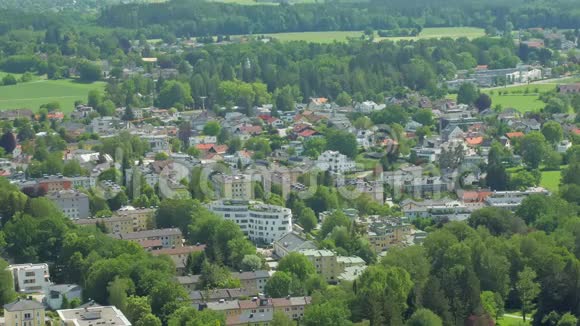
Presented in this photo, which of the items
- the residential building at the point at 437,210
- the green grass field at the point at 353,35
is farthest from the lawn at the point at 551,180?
the green grass field at the point at 353,35

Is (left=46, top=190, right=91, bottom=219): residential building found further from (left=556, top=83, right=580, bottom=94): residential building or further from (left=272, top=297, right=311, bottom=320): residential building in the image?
(left=556, top=83, right=580, bottom=94): residential building

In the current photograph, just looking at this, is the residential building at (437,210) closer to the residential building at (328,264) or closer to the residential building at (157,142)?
the residential building at (328,264)

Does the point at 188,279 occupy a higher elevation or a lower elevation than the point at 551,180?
higher

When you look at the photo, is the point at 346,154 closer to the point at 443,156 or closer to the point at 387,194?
the point at 443,156

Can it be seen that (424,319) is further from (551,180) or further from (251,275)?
(551,180)

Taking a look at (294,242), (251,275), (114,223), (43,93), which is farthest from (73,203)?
(43,93)

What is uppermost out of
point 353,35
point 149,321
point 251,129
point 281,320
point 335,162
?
point 281,320

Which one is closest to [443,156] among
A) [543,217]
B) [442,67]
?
[543,217]
